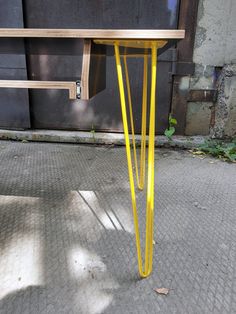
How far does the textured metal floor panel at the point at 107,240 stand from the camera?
1.54 meters

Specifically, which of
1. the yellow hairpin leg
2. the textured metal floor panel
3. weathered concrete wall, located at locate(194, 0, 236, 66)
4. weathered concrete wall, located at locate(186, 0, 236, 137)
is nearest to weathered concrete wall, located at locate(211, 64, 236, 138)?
weathered concrete wall, located at locate(186, 0, 236, 137)

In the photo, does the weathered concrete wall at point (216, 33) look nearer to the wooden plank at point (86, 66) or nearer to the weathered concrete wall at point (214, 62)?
the weathered concrete wall at point (214, 62)

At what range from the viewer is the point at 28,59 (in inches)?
152

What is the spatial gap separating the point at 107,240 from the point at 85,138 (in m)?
2.15

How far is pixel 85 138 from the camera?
3967mm

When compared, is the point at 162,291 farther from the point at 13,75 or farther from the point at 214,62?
the point at 13,75

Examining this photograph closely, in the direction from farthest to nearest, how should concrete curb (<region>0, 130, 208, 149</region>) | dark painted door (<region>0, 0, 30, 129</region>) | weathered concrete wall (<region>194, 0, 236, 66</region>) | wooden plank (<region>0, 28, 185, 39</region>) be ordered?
concrete curb (<region>0, 130, 208, 149</region>), dark painted door (<region>0, 0, 30, 129</region>), weathered concrete wall (<region>194, 0, 236, 66</region>), wooden plank (<region>0, 28, 185, 39</region>)

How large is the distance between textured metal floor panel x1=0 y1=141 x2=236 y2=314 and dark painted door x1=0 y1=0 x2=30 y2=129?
1010mm

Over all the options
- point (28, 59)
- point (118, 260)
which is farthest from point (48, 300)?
point (28, 59)

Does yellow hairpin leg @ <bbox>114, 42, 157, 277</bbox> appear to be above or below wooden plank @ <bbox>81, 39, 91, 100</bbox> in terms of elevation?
below

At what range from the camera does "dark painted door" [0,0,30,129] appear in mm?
3623

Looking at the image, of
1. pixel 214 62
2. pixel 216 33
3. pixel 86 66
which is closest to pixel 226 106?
pixel 214 62

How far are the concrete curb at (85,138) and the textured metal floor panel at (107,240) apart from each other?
618mm

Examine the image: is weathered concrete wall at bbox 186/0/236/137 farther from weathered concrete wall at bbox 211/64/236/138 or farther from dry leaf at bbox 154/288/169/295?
dry leaf at bbox 154/288/169/295
